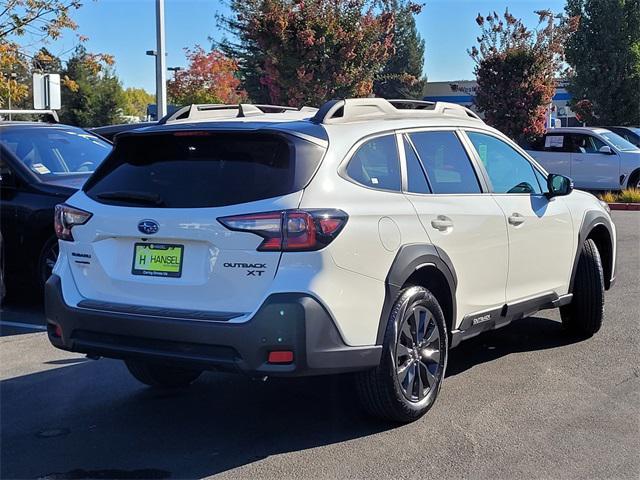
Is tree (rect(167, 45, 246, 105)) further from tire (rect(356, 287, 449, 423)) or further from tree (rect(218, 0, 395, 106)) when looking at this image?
tire (rect(356, 287, 449, 423))

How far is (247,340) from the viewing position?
387 cm

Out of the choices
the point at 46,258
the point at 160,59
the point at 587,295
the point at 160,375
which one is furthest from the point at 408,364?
the point at 160,59

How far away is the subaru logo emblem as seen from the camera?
4148 mm

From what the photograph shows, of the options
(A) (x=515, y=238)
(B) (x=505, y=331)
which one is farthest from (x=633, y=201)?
(A) (x=515, y=238)

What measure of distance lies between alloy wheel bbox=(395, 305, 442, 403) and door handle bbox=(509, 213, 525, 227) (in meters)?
1.19

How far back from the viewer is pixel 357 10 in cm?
1992

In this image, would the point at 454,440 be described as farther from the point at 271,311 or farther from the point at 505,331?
the point at 505,331

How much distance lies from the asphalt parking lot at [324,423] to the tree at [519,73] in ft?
53.9

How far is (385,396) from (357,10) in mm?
16909

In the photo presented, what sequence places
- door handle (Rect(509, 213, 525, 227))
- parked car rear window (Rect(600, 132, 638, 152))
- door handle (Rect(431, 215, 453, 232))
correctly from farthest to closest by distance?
parked car rear window (Rect(600, 132, 638, 152)) → door handle (Rect(509, 213, 525, 227)) → door handle (Rect(431, 215, 453, 232))

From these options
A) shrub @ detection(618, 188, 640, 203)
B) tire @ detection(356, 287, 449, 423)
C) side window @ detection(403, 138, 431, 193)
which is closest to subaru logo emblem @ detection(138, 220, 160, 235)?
tire @ detection(356, 287, 449, 423)

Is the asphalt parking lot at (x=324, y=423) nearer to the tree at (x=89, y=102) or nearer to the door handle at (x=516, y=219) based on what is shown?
the door handle at (x=516, y=219)

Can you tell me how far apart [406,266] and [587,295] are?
2700 millimetres

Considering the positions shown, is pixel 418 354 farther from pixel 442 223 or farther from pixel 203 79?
pixel 203 79
